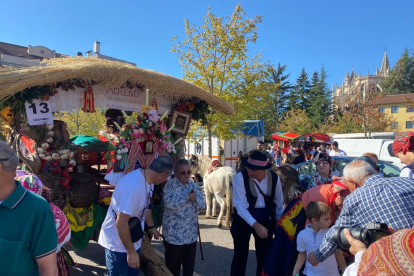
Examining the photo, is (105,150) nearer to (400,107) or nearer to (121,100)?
(121,100)

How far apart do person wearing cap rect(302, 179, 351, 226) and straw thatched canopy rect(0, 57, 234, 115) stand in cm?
298

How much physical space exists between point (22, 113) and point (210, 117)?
7.29 m

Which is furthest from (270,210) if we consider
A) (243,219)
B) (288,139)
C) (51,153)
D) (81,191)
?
(288,139)

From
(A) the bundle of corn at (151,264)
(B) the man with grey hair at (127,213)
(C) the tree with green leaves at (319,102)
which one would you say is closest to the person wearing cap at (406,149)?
(B) the man with grey hair at (127,213)

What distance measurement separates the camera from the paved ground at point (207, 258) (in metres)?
4.73

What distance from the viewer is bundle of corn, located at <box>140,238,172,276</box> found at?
144 inches

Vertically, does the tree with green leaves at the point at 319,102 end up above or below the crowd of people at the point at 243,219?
above

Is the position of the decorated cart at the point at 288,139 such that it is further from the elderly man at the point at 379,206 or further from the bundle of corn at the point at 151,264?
the elderly man at the point at 379,206

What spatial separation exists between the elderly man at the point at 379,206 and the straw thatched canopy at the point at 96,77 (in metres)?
3.56

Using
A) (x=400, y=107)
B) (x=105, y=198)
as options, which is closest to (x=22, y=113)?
(x=105, y=198)

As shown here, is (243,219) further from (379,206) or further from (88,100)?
(88,100)

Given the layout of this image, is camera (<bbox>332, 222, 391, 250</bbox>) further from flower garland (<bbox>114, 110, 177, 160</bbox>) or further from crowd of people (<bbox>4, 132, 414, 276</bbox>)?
flower garland (<bbox>114, 110, 177, 160</bbox>)

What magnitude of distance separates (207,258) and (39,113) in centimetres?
358

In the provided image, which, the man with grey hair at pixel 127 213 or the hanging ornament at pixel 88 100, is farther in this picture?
the hanging ornament at pixel 88 100
